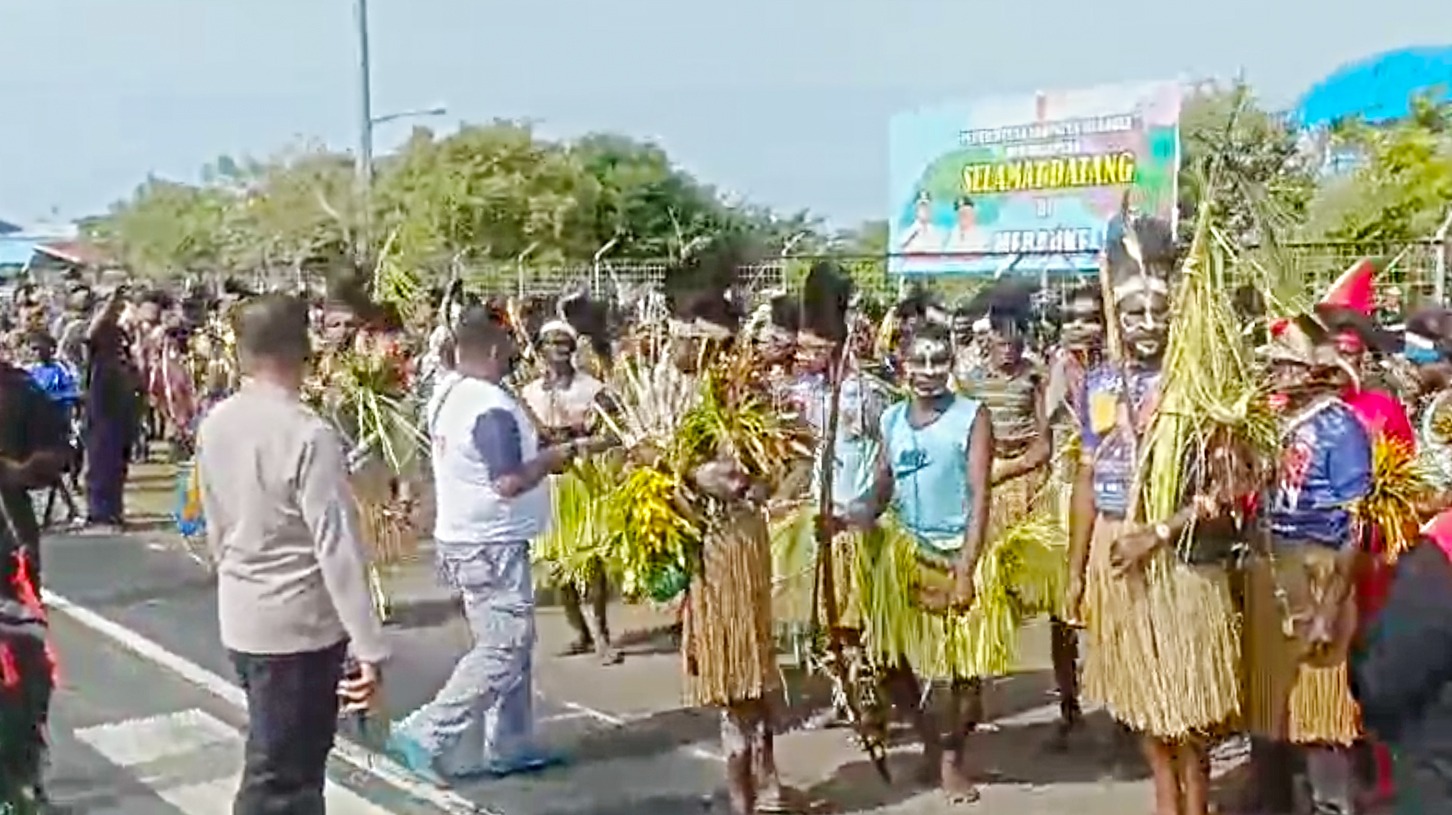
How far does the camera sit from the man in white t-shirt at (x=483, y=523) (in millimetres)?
7484

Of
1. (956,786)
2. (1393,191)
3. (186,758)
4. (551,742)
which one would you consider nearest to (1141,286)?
(956,786)

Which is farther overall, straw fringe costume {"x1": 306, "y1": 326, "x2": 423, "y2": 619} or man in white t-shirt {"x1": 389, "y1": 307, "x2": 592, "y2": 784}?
straw fringe costume {"x1": 306, "y1": 326, "x2": 423, "y2": 619}

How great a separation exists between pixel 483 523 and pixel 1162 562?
2.70m

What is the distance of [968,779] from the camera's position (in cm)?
758

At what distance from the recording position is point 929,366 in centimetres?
720

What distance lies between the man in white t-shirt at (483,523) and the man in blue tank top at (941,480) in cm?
126

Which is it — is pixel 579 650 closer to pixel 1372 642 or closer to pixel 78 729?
pixel 78 729

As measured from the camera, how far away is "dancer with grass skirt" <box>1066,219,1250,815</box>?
19.7 feet

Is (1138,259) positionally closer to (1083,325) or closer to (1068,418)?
(1083,325)

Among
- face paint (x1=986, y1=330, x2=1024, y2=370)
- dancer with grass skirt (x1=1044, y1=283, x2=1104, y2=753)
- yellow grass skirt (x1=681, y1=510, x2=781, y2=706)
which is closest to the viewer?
yellow grass skirt (x1=681, y1=510, x2=781, y2=706)

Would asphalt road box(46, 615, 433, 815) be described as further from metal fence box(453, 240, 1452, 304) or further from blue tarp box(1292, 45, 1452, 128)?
blue tarp box(1292, 45, 1452, 128)

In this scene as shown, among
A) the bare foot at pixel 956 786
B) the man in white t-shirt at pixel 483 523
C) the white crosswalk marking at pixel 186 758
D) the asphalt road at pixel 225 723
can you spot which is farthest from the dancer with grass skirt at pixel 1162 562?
the white crosswalk marking at pixel 186 758

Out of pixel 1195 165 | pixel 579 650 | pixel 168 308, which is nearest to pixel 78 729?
pixel 579 650

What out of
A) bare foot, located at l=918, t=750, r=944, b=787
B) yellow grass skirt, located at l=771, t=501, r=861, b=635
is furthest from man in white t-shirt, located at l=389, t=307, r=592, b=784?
bare foot, located at l=918, t=750, r=944, b=787
